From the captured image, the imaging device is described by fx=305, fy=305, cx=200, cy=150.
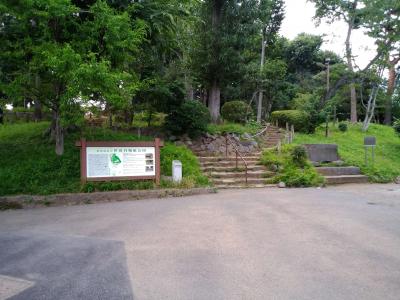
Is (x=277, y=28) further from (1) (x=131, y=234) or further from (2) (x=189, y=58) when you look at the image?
(1) (x=131, y=234)

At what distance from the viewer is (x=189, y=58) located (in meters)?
15.8

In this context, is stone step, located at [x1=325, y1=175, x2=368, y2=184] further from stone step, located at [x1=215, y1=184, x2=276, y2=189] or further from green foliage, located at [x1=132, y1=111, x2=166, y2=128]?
green foliage, located at [x1=132, y1=111, x2=166, y2=128]

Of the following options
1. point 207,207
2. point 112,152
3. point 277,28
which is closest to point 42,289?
point 207,207

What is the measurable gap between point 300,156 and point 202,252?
834 cm

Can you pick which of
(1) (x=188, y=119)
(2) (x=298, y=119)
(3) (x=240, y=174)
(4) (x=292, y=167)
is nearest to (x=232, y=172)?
(3) (x=240, y=174)

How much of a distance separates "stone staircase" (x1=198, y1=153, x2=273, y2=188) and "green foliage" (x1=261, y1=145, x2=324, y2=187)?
384 mm

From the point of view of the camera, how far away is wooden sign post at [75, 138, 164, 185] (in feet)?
27.9

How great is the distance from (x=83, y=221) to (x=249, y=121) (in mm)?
13888

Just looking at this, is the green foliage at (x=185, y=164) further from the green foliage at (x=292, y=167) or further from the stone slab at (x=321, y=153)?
the stone slab at (x=321, y=153)

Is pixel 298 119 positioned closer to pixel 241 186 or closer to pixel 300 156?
pixel 300 156

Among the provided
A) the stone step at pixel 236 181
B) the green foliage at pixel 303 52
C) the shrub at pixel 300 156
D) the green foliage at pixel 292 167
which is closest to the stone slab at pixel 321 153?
the green foliage at pixel 292 167

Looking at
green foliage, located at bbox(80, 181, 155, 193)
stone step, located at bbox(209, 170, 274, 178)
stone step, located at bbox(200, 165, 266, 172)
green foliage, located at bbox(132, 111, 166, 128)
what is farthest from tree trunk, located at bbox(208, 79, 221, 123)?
green foliage, located at bbox(80, 181, 155, 193)

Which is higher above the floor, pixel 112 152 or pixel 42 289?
pixel 112 152

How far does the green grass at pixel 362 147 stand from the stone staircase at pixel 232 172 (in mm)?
4172
